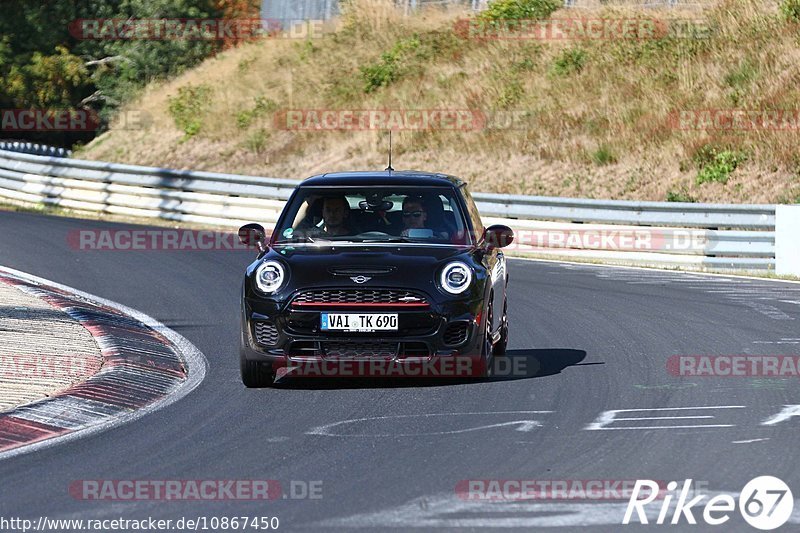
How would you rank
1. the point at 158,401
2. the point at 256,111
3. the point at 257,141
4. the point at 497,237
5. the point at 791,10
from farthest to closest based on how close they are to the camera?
the point at 256,111
the point at 257,141
the point at 791,10
the point at 497,237
the point at 158,401

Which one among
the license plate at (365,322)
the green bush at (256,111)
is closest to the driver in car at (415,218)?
the license plate at (365,322)

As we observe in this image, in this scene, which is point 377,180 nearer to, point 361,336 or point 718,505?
point 361,336

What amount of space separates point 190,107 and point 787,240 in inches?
880

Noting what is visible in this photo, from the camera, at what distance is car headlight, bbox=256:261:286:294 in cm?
988

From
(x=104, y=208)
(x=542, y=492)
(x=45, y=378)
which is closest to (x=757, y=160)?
(x=104, y=208)

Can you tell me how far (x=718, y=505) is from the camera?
640cm

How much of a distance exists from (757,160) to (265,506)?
2074cm

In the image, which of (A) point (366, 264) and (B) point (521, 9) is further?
(B) point (521, 9)

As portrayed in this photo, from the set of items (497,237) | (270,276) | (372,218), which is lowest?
(270,276)

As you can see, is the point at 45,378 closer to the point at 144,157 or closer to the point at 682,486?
the point at 682,486

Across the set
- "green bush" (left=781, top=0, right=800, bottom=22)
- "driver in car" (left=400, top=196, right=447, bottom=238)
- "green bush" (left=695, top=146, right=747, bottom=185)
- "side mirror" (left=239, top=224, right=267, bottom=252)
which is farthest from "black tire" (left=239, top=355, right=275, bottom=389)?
"green bush" (left=781, top=0, right=800, bottom=22)

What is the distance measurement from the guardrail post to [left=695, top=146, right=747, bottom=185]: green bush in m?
7.03

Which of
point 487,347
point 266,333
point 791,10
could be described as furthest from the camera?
point 791,10

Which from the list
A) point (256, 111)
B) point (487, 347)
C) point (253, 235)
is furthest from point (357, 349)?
point (256, 111)
